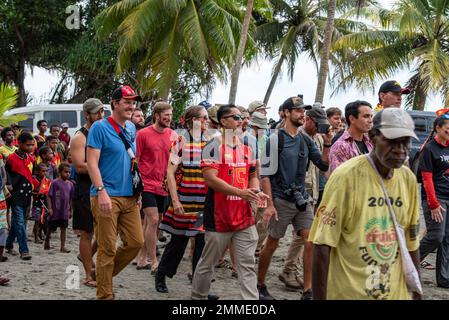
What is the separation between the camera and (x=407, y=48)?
28797mm

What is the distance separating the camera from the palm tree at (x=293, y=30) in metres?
33.4

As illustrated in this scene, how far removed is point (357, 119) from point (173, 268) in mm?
2429

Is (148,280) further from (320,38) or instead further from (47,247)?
(320,38)

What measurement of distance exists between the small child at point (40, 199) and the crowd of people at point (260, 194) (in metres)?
0.96

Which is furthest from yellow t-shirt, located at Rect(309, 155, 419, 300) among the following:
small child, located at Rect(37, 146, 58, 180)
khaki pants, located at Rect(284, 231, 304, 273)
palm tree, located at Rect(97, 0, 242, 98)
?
palm tree, located at Rect(97, 0, 242, 98)

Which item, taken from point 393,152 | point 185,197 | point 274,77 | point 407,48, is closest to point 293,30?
point 274,77

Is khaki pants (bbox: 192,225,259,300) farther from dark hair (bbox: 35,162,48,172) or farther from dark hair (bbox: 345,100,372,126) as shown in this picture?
dark hair (bbox: 35,162,48,172)

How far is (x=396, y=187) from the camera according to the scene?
3773 millimetres

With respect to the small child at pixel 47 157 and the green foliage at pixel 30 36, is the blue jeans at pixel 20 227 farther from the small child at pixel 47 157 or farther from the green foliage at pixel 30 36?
the green foliage at pixel 30 36

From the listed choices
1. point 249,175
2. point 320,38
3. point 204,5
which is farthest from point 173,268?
point 320,38

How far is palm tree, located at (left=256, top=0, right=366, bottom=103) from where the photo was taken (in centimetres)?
3338

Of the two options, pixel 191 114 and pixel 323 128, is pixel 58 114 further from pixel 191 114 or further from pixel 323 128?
pixel 323 128
